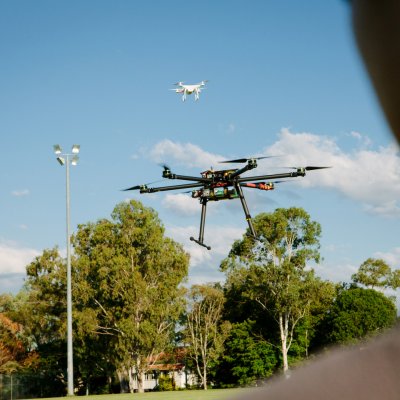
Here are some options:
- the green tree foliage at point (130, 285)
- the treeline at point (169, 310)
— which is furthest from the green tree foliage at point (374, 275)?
the green tree foliage at point (130, 285)

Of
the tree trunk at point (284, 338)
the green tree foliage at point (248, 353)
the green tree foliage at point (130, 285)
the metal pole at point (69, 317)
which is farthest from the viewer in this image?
the green tree foliage at point (248, 353)

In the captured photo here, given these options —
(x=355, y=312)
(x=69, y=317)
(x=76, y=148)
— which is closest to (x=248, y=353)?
(x=355, y=312)

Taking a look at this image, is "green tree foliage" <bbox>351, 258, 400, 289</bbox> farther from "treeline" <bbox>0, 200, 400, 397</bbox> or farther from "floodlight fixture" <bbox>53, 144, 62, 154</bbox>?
"floodlight fixture" <bbox>53, 144, 62, 154</bbox>

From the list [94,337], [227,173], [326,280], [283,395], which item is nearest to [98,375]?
[94,337]

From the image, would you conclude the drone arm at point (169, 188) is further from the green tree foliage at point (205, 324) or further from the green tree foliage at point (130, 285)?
the green tree foliage at point (205, 324)

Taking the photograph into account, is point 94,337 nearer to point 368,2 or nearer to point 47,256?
point 47,256

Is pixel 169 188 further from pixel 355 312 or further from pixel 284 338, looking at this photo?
pixel 355 312
